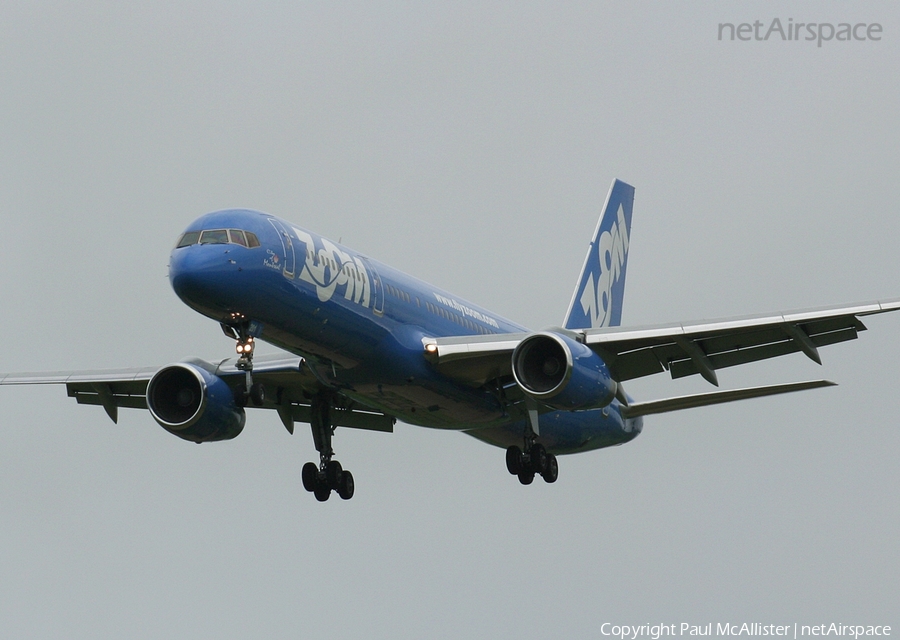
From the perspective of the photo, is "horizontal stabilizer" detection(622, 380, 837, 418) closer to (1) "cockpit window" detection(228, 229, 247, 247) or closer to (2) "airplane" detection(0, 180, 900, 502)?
(2) "airplane" detection(0, 180, 900, 502)

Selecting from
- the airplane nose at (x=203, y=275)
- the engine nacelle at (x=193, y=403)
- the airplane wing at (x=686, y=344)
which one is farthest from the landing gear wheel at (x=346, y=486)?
the airplane nose at (x=203, y=275)

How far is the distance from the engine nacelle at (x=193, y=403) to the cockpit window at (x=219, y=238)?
17.2 feet

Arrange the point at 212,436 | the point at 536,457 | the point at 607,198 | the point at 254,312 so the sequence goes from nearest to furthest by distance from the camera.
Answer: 1. the point at 254,312
2. the point at 212,436
3. the point at 536,457
4. the point at 607,198

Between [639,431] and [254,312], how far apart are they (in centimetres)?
1436

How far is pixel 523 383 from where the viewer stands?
29109mm

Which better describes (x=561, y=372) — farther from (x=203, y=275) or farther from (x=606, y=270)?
(x=606, y=270)

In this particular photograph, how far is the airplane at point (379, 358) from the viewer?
26953 millimetres

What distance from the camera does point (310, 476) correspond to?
113ft

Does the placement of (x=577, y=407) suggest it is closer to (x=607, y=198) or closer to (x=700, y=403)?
(x=700, y=403)

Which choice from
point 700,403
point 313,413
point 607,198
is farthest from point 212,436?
point 607,198

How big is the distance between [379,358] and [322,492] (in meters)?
6.22

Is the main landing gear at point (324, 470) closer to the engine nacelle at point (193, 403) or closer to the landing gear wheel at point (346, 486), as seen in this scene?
the landing gear wheel at point (346, 486)

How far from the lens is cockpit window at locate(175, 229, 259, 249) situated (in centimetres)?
2653

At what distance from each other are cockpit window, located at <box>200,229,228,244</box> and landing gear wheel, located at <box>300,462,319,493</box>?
9209mm
